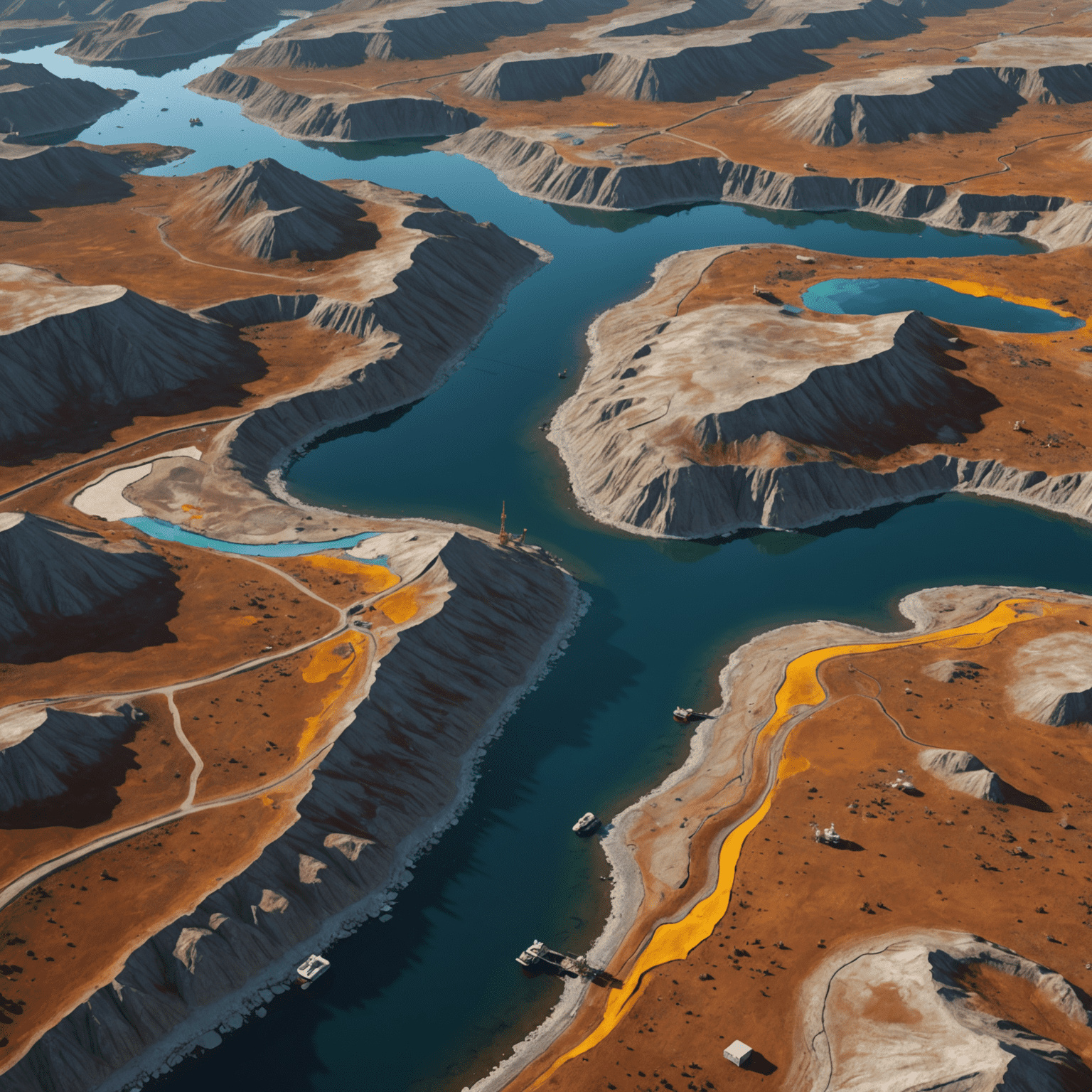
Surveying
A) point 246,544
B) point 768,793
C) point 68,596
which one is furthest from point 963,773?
point 68,596

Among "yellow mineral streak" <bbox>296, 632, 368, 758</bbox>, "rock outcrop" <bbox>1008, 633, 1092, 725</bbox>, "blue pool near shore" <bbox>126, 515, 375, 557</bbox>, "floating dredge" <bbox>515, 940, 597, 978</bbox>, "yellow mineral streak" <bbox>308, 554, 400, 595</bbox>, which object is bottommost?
"floating dredge" <bbox>515, 940, 597, 978</bbox>

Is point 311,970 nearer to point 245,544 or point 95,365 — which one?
point 245,544

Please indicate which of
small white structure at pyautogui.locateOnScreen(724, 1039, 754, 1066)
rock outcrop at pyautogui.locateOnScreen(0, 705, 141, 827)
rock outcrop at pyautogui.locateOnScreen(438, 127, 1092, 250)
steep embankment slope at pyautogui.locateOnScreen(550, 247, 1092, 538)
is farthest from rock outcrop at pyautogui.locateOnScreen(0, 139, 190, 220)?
small white structure at pyautogui.locateOnScreen(724, 1039, 754, 1066)

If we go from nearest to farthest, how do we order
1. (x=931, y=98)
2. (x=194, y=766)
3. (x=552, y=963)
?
(x=552, y=963) < (x=194, y=766) < (x=931, y=98)

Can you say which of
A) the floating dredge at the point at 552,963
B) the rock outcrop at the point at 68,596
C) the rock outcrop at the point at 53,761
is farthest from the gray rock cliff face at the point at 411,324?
the floating dredge at the point at 552,963

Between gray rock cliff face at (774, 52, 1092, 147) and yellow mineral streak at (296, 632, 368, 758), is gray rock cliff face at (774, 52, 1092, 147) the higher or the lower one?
the higher one

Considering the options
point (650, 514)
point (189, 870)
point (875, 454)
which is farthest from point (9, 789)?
point (875, 454)

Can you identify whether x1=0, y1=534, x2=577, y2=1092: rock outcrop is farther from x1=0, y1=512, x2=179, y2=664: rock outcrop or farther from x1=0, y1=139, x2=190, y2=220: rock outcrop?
x1=0, y1=139, x2=190, y2=220: rock outcrop
